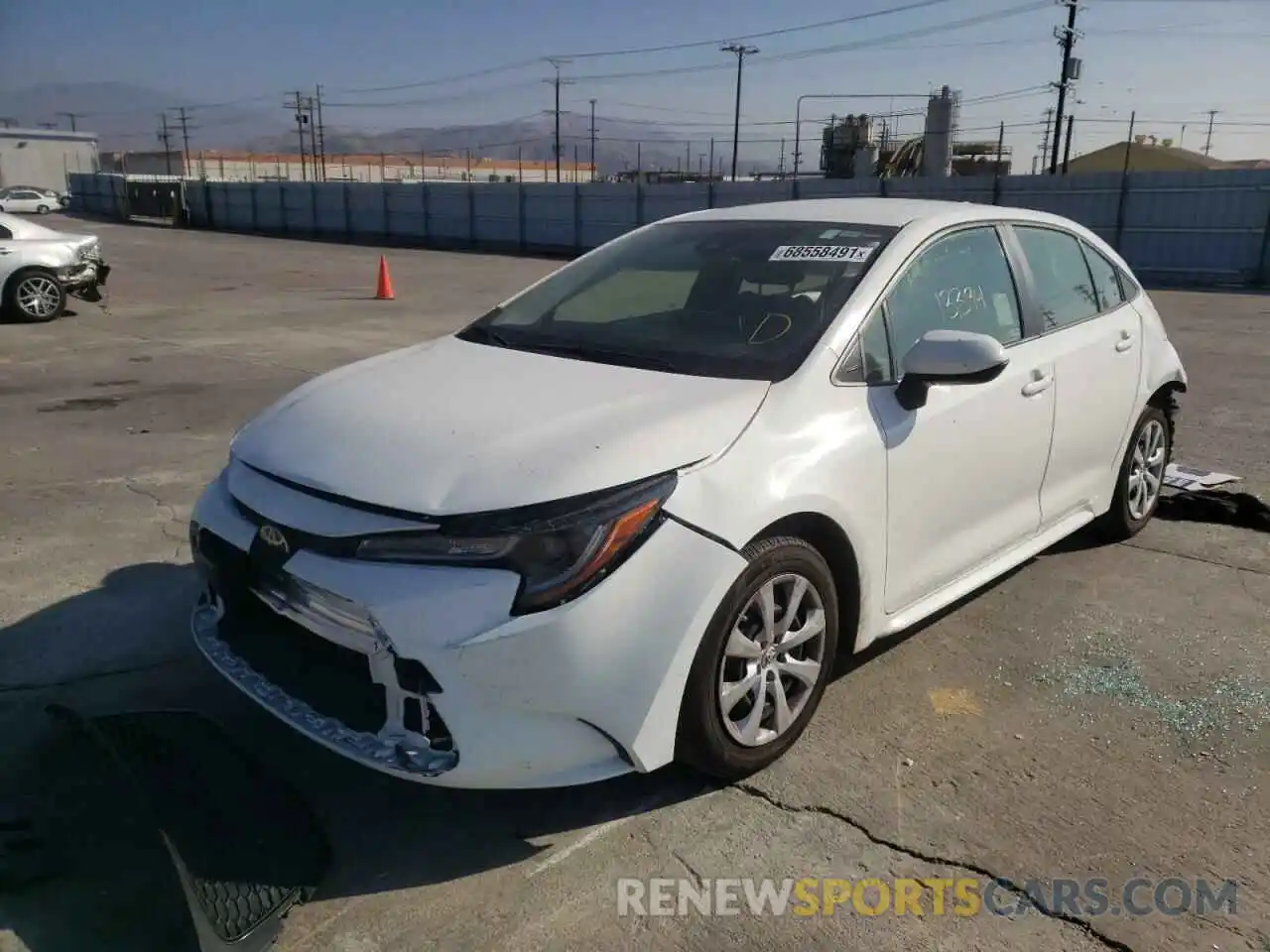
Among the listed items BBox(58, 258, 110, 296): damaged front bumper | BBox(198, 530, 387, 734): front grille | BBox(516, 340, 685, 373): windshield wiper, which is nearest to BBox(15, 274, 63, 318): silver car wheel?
BBox(58, 258, 110, 296): damaged front bumper

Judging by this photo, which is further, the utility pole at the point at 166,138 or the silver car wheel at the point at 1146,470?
the utility pole at the point at 166,138

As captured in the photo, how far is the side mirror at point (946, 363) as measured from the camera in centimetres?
313

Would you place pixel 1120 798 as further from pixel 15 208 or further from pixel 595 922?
pixel 15 208

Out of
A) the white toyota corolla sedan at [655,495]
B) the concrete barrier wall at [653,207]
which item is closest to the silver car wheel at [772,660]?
the white toyota corolla sedan at [655,495]

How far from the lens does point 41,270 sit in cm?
1354

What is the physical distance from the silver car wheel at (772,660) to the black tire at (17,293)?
1370cm

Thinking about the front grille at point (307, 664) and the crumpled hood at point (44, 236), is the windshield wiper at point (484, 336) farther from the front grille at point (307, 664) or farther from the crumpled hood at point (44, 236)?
the crumpled hood at point (44, 236)

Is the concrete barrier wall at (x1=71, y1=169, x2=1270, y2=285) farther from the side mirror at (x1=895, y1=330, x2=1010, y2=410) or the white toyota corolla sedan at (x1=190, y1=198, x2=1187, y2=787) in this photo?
the side mirror at (x1=895, y1=330, x2=1010, y2=410)

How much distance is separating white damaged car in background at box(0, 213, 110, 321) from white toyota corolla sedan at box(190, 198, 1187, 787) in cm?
1196

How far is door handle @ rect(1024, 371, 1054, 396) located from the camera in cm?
388

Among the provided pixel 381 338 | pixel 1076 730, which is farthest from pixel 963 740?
pixel 381 338

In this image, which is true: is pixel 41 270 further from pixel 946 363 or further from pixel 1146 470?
pixel 946 363

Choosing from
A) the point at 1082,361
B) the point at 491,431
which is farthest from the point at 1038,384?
the point at 491,431

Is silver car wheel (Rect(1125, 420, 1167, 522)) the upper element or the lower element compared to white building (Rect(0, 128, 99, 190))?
lower
